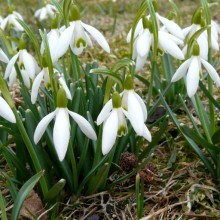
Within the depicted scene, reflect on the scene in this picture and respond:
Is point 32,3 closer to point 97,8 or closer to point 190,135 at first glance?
point 97,8

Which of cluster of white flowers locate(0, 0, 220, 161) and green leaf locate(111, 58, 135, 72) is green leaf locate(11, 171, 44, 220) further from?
green leaf locate(111, 58, 135, 72)

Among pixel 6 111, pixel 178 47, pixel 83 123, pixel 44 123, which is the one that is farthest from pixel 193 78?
pixel 6 111

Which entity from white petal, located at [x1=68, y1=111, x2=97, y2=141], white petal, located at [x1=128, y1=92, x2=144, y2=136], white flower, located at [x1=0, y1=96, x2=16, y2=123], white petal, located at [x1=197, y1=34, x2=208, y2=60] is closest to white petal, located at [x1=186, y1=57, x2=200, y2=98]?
white petal, located at [x1=197, y1=34, x2=208, y2=60]

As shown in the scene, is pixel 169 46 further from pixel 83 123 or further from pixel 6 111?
pixel 6 111

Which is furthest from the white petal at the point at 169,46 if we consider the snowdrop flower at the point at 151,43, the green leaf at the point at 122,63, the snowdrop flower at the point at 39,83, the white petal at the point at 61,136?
the white petal at the point at 61,136

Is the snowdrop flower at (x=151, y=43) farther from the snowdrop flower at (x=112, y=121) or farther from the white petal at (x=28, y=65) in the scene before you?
the white petal at (x=28, y=65)

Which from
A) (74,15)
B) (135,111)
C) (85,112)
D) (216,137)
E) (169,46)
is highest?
(74,15)
